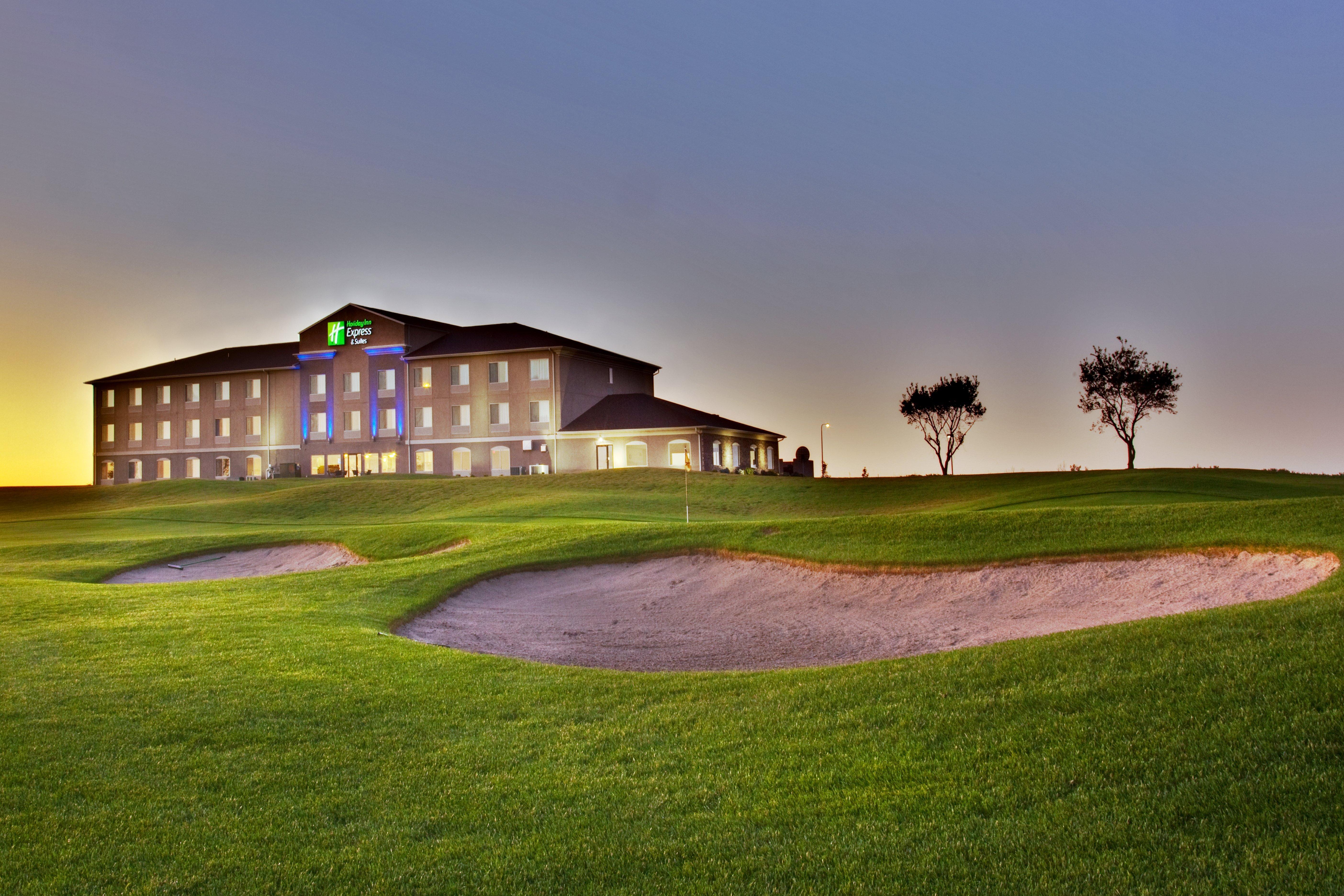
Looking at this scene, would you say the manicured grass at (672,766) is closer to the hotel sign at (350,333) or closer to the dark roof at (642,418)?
the dark roof at (642,418)

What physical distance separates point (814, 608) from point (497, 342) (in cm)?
4890

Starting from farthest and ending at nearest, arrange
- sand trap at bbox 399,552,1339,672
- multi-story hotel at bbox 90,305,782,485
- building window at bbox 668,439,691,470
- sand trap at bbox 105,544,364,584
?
multi-story hotel at bbox 90,305,782,485 < building window at bbox 668,439,691,470 < sand trap at bbox 105,544,364,584 < sand trap at bbox 399,552,1339,672

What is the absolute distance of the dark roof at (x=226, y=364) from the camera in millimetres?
68812

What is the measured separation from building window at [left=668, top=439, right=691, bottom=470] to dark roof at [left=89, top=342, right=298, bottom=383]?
2757 cm

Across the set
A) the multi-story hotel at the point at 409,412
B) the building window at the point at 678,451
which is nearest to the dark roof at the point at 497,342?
the multi-story hotel at the point at 409,412

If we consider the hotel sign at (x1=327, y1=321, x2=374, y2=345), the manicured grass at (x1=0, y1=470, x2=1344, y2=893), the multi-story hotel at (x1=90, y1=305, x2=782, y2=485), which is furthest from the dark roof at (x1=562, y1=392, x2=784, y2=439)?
the manicured grass at (x1=0, y1=470, x2=1344, y2=893)

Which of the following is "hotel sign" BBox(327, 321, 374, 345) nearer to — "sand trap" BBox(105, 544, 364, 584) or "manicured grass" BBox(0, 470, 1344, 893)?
"sand trap" BBox(105, 544, 364, 584)

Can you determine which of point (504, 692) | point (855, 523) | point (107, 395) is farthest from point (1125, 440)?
point (107, 395)

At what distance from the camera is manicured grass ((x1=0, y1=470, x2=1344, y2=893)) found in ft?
17.5

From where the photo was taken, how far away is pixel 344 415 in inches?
2594

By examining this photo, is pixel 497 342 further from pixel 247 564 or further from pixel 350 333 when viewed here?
pixel 247 564

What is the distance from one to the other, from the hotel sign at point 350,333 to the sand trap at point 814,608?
48843 mm

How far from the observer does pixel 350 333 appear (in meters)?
65.0

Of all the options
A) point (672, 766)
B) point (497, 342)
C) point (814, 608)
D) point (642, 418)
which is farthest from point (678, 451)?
point (672, 766)
